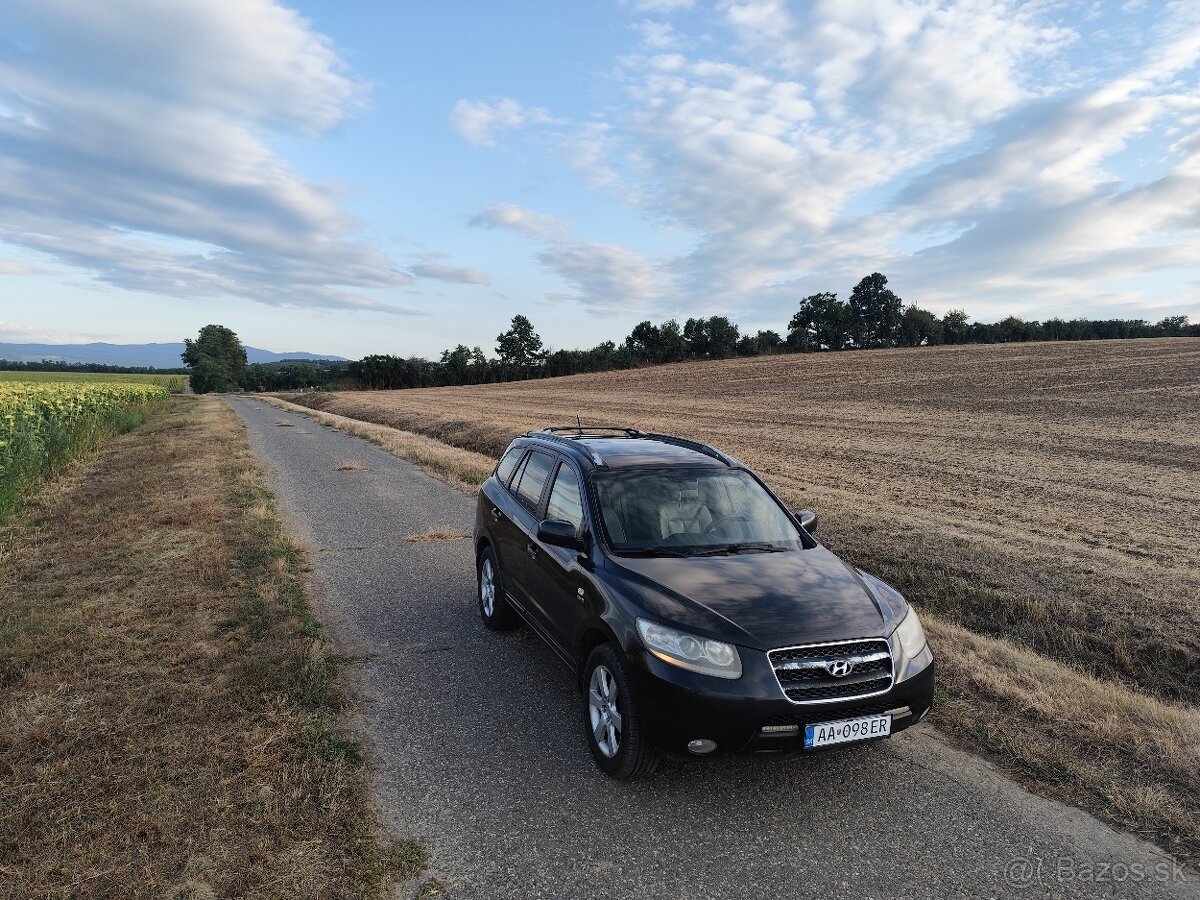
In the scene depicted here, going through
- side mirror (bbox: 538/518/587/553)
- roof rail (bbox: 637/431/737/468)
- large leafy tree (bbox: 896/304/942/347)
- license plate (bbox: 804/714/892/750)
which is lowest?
license plate (bbox: 804/714/892/750)

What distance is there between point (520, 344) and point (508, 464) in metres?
97.3

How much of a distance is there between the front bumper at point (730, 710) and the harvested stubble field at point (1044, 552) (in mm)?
1464

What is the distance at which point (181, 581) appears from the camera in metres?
6.63

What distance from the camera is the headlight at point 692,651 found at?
3348 mm

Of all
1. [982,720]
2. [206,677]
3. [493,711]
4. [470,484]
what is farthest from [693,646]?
[470,484]

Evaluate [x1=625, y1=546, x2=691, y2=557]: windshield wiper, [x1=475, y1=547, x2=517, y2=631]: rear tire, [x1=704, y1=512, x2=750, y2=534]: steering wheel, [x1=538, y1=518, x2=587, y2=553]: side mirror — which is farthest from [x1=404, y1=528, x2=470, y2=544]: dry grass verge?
[x1=625, y1=546, x2=691, y2=557]: windshield wiper

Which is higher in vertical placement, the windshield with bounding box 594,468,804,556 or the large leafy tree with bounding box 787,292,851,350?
the large leafy tree with bounding box 787,292,851,350

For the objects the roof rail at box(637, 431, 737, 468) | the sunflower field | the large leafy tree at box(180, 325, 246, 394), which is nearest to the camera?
the roof rail at box(637, 431, 737, 468)

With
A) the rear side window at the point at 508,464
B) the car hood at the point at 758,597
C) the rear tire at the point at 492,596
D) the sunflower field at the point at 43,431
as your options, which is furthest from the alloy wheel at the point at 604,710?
the sunflower field at the point at 43,431

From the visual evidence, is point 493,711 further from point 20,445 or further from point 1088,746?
point 20,445

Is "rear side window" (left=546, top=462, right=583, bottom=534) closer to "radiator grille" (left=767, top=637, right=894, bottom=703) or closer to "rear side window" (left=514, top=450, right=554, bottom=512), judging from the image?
"rear side window" (left=514, top=450, right=554, bottom=512)

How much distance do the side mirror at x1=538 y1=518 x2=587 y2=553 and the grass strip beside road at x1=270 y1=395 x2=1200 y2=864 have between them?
8.10ft

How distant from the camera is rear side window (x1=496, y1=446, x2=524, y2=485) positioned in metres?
6.16

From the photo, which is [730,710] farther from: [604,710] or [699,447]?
[699,447]
